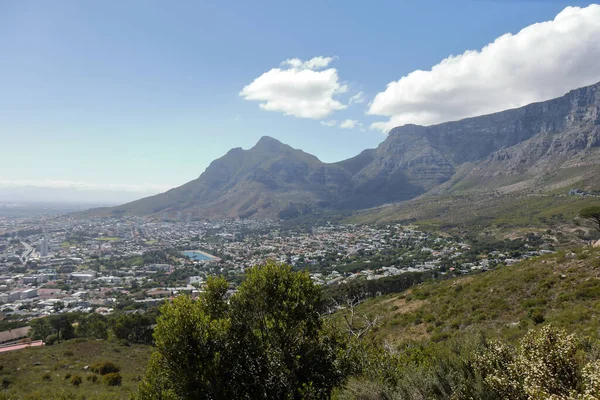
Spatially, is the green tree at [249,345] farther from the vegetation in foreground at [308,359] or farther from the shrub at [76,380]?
the shrub at [76,380]

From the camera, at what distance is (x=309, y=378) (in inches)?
417

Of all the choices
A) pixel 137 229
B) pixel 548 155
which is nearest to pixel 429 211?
pixel 548 155

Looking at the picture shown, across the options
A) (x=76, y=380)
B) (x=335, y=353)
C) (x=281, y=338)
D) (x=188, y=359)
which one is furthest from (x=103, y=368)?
(x=335, y=353)

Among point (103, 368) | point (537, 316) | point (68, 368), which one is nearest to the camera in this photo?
point (537, 316)

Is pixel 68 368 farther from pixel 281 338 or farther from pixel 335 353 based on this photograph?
pixel 335 353

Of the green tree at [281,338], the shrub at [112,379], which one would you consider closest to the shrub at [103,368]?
the shrub at [112,379]

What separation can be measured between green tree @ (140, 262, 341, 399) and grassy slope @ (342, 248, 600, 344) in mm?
8680

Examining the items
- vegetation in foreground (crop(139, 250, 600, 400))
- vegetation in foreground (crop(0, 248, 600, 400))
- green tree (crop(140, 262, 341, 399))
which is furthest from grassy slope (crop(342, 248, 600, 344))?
green tree (crop(140, 262, 341, 399))

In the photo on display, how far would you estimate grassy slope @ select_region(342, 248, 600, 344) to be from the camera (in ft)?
50.4

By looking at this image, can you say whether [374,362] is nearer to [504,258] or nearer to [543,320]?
[543,320]

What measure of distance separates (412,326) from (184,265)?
95.9m

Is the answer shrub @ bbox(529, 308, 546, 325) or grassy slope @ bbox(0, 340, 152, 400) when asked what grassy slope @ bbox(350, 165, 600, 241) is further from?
grassy slope @ bbox(0, 340, 152, 400)

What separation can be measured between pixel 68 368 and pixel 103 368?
10.2 ft

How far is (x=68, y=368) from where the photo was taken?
71.5 ft
